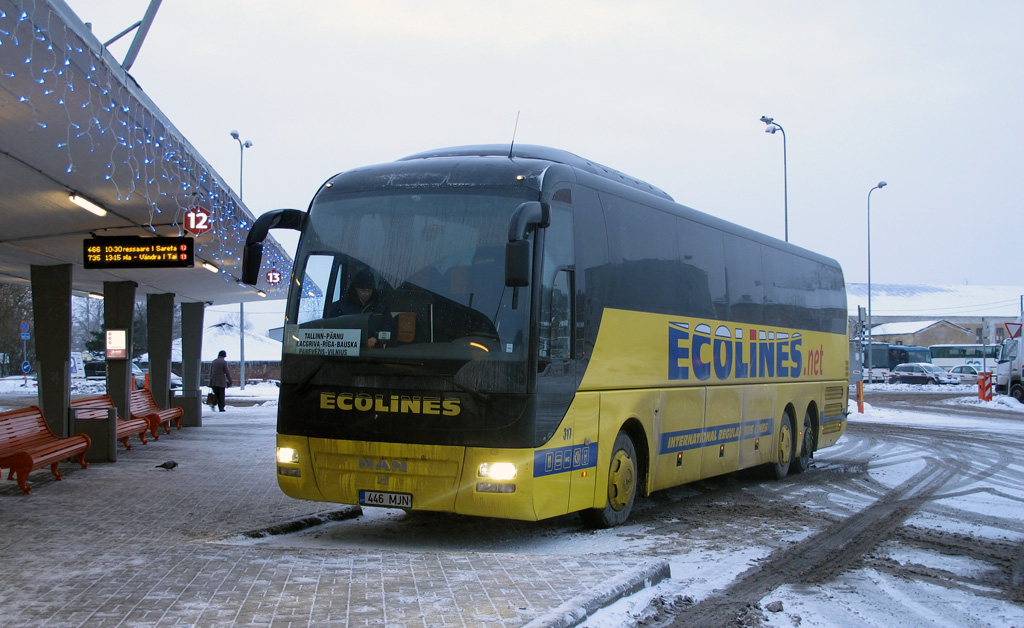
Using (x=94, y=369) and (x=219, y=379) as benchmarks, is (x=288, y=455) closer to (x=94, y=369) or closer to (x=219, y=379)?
(x=219, y=379)

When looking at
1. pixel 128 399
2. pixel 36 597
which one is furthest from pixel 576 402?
pixel 128 399

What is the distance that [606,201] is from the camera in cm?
995

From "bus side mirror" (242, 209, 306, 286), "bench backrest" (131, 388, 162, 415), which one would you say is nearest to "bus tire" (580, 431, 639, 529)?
"bus side mirror" (242, 209, 306, 286)

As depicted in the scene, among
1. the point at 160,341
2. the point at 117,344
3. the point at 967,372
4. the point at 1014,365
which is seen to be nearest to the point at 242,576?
the point at 117,344

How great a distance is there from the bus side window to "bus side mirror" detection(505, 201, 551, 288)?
25.2 inches

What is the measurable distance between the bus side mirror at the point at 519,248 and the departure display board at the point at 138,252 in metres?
7.84

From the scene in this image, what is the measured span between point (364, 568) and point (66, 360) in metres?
10.4

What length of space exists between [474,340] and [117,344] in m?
11.8

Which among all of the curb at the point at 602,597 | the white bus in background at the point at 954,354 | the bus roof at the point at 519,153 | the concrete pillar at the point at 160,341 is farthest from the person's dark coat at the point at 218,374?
the white bus in background at the point at 954,354

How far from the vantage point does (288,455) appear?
8883 millimetres

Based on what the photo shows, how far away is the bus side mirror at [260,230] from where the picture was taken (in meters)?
9.09

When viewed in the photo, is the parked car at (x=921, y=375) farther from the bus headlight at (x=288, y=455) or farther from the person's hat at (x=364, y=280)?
the bus headlight at (x=288, y=455)

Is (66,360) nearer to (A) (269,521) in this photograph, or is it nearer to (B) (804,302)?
(A) (269,521)

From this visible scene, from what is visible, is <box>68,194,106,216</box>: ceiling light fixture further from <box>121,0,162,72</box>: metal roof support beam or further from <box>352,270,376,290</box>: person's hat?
<box>352,270,376,290</box>: person's hat
